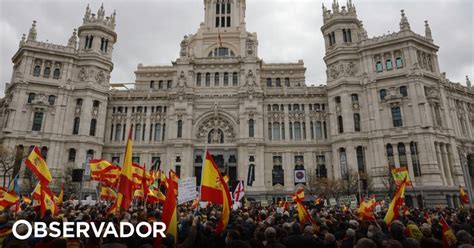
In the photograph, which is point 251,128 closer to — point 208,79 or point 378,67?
point 208,79

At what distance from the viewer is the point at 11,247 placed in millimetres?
5012

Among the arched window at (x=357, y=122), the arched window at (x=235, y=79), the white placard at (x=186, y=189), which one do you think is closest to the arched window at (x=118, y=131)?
the arched window at (x=235, y=79)

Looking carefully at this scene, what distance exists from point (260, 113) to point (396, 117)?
76.0 feet

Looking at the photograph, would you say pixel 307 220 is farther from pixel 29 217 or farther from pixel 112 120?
pixel 112 120

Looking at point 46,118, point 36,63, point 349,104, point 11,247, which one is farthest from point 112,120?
point 11,247

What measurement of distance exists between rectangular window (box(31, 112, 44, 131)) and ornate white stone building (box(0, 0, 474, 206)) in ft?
0.55

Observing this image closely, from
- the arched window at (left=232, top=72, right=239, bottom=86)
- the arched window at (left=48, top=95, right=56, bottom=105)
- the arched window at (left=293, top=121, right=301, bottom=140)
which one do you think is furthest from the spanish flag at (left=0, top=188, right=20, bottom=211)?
the arched window at (left=293, top=121, right=301, bottom=140)

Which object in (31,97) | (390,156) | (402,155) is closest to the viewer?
(402,155)

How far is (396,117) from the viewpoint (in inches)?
2000

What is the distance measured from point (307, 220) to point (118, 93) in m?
55.1

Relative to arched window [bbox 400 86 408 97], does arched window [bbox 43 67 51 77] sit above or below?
above

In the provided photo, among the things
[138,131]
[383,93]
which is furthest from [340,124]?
[138,131]

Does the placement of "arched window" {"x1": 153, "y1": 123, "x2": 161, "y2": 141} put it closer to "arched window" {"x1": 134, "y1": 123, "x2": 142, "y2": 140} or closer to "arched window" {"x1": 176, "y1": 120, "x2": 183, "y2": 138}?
"arched window" {"x1": 134, "y1": 123, "x2": 142, "y2": 140}

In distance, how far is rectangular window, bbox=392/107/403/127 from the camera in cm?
5047
